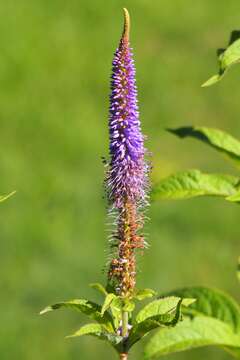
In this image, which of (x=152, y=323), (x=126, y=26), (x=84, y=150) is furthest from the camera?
(x=84, y=150)

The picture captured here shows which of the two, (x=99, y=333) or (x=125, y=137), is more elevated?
(x=125, y=137)

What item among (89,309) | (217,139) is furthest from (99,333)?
(217,139)

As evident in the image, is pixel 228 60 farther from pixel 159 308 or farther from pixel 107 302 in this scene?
pixel 107 302

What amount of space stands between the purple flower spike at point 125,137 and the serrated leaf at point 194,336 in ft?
3.44

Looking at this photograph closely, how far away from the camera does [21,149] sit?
15.9 m

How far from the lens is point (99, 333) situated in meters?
3.49

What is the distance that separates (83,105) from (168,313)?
14.0m

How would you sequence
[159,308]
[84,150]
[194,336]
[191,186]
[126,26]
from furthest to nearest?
[84,150]
[191,186]
[194,336]
[159,308]
[126,26]

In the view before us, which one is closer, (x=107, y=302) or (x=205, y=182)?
(x=107, y=302)

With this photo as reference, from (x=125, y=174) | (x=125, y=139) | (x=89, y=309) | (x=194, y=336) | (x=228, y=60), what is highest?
(x=228, y=60)

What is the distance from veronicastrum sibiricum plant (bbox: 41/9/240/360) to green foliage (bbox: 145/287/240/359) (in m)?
0.77

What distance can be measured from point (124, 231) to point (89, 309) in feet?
0.97

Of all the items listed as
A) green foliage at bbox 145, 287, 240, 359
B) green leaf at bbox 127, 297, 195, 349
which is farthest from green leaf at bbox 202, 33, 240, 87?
green foliage at bbox 145, 287, 240, 359

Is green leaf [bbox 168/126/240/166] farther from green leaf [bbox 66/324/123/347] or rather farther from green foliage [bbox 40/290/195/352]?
green leaf [bbox 66/324/123/347]
